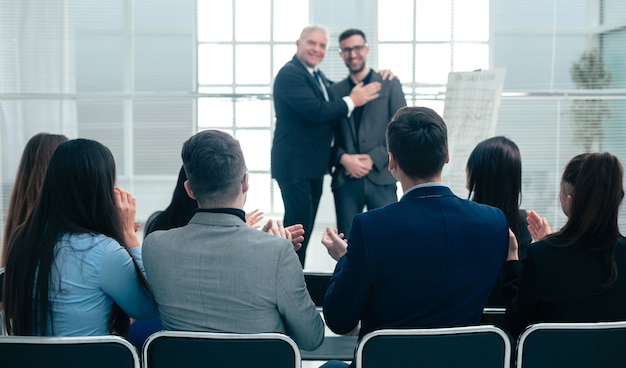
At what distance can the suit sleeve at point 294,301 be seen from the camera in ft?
6.53

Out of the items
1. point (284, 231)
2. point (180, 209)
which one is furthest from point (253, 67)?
point (284, 231)

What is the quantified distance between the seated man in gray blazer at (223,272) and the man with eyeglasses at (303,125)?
107 inches

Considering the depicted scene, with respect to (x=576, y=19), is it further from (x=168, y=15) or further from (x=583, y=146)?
(x=168, y=15)

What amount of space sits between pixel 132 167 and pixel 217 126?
0.74m

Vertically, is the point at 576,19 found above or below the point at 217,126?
above

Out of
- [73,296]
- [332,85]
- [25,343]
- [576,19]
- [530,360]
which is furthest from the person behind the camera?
[576,19]

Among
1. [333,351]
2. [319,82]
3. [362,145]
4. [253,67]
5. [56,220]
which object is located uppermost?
[253,67]

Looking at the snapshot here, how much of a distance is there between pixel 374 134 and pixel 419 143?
2.83 meters

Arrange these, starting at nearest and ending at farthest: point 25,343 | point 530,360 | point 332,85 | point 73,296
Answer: point 25,343 < point 530,360 < point 73,296 < point 332,85

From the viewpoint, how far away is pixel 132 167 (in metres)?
5.73

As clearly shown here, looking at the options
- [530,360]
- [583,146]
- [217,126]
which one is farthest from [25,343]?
[583,146]

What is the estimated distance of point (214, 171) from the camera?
2084mm

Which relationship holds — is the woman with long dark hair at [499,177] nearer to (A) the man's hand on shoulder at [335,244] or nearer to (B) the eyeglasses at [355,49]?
(A) the man's hand on shoulder at [335,244]

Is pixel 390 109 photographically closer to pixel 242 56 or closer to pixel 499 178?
pixel 242 56
